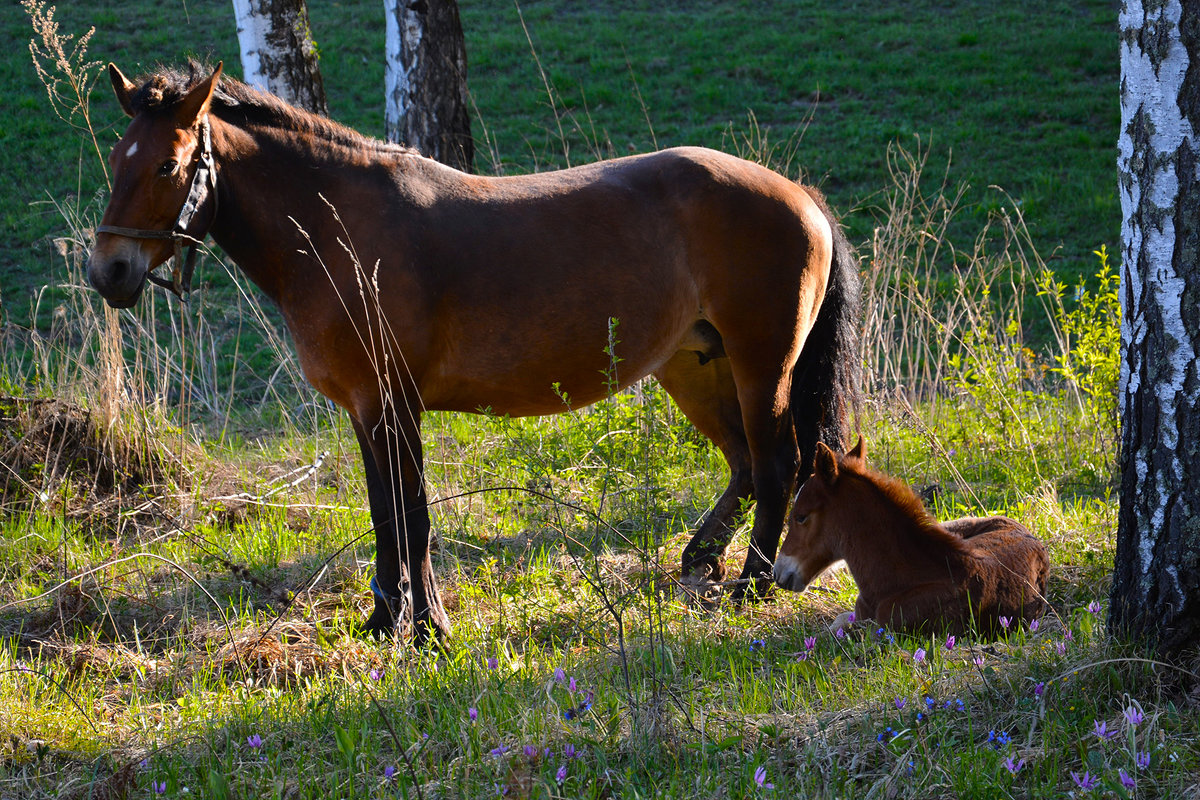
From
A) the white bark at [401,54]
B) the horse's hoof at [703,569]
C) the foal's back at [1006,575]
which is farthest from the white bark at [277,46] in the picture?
the foal's back at [1006,575]

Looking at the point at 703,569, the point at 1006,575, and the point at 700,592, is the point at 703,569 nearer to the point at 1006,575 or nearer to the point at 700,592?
the point at 700,592

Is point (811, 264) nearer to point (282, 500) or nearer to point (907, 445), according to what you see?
point (907, 445)

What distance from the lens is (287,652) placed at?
3.83m

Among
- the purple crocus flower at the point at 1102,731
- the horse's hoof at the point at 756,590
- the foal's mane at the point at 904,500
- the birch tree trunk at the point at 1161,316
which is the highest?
the birch tree trunk at the point at 1161,316

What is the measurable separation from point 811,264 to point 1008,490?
5.99ft

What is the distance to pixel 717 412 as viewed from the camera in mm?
5164

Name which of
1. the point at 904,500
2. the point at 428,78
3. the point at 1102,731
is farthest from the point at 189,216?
the point at 428,78

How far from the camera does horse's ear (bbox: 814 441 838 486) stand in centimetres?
386

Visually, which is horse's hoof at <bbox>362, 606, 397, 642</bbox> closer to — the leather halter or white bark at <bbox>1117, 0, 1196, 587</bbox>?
the leather halter

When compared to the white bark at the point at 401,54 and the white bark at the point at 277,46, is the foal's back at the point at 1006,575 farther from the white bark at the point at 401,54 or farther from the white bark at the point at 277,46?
the white bark at the point at 401,54

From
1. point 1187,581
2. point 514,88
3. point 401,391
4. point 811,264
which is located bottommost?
point 1187,581

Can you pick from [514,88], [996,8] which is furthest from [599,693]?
[996,8]

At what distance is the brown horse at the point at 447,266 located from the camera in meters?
3.82

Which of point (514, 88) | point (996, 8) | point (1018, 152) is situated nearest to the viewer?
point (1018, 152)
